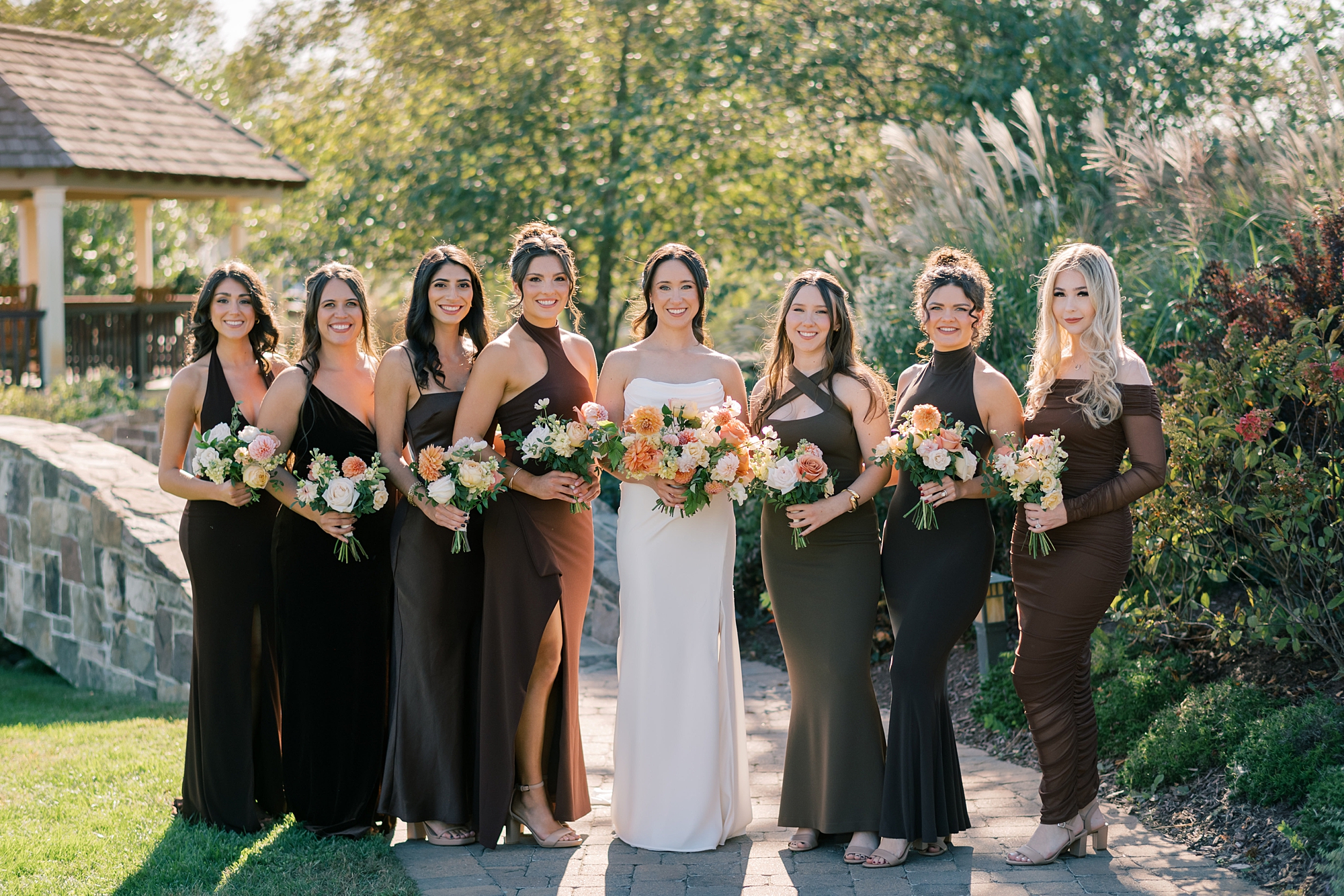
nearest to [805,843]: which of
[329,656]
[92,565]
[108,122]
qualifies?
[329,656]

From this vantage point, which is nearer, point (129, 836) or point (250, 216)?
point (129, 836)

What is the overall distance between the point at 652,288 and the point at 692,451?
0.85 meters

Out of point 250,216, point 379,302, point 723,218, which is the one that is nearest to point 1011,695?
point 723,218

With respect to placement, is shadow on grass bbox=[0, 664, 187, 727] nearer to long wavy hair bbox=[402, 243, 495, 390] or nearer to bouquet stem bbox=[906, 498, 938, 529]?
long wavy hair bbox=[402, 243, 495, 390]

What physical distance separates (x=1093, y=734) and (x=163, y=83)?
17890mm

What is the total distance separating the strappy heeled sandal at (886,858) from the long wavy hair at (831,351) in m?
1.64

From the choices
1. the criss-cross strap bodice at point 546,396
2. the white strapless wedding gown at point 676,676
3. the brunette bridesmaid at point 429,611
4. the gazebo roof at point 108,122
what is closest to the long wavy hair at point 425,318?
the brunette bridesmaid at point 429,611

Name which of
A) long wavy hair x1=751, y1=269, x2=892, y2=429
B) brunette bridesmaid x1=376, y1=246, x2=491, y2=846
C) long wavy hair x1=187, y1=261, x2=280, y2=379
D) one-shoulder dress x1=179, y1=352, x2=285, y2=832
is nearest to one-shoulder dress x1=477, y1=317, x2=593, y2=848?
brunette bridesmaid x1=376, y1=246, x2=491, y2=846

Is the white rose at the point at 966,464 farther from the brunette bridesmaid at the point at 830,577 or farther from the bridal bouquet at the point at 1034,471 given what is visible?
the brunette bridesmaid at the point at 830,577

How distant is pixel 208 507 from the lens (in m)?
5.08

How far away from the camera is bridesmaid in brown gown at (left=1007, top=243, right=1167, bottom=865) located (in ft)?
14.8

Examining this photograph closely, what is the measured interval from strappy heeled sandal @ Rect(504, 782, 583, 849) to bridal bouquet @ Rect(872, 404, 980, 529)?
6.41 feet

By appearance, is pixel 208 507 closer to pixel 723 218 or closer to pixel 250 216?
pixel 723 218

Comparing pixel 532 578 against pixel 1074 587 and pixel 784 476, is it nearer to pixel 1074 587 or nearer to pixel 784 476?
pixel 784 476
